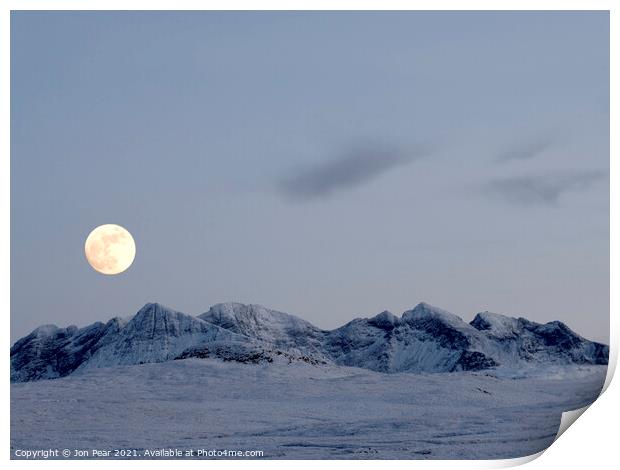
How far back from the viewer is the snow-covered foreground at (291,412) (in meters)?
34.7

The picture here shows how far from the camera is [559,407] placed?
42344 millimetres

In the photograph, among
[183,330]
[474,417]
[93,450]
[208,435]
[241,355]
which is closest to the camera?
[93,450]

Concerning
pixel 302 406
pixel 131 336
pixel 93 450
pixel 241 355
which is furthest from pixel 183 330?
pixel 93 450

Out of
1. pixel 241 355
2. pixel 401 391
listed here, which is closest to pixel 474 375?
pixel 401 391

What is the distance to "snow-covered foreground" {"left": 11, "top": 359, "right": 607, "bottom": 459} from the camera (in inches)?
1364

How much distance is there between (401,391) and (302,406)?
232 inches

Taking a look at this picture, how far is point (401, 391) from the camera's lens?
1989 inches

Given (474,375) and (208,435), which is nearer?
(208,435)

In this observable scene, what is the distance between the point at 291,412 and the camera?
45.0 m
